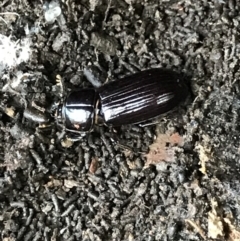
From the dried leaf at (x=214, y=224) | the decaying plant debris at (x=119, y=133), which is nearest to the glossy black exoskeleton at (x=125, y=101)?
the decaying plant debris at (x=119, y=133)

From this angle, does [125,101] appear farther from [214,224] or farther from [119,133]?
[214,224]

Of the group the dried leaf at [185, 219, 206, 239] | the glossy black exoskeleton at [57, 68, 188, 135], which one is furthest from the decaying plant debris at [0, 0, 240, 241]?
the glossy black exoskeleton at [57, 68, 188, 135]

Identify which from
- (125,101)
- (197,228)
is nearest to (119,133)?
(125,101)

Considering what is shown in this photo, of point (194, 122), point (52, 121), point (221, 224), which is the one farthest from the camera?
point (52, 121)

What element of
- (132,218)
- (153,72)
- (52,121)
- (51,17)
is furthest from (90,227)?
(51,17)

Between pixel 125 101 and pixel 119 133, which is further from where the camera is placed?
pixel 119 133

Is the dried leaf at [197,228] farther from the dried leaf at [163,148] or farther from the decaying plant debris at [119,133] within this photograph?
the dried leaf at [163,148]

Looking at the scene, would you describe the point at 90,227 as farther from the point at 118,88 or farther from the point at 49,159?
the point at 118,88
